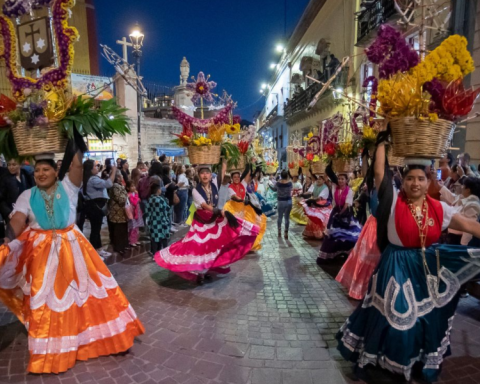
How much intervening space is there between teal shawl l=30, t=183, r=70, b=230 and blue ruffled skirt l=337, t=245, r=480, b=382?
10.2 ft

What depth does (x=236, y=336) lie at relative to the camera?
3.95m

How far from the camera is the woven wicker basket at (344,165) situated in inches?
257

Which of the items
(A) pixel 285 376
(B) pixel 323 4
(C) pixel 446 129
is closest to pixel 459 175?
(C) pixel 446 129

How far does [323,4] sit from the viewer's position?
21062 millimetres

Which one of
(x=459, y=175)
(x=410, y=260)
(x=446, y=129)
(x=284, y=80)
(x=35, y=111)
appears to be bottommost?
(x=410, y=260)

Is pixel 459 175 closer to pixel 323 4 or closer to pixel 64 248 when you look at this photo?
pixel 64 248

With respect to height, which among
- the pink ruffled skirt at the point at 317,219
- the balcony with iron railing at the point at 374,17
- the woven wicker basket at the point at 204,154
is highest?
the balcony with iron railing at the point at 374,17

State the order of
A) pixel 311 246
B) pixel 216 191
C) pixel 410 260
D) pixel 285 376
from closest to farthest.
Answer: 1. pixel 410 260
2. pixel 285 376
3. pixel 216 191
4. pixel 311 246

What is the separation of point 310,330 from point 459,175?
4.52 meters

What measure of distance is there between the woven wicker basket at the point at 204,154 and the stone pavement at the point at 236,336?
6.77 ft

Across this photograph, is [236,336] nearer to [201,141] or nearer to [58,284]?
[58,284]

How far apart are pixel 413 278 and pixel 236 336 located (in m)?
2.07

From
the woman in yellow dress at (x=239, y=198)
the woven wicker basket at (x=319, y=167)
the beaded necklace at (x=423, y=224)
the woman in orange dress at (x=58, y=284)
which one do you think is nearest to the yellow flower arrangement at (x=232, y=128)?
the woman in yellow dress at (x=239, y=198)

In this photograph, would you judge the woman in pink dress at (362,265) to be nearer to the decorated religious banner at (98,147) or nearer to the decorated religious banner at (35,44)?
the decorated religious banner at (35,44)
